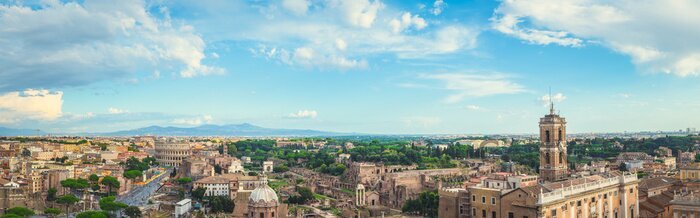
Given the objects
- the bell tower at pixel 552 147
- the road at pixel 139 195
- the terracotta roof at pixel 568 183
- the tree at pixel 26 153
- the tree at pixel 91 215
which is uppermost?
the bell tower at pixel 552 147

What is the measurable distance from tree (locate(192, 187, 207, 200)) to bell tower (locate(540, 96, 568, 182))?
130 feet

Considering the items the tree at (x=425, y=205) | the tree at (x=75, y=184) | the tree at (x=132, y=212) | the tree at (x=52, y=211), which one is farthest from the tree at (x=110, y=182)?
the tree at (x=425, y=205)

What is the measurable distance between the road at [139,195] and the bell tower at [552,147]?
41.5 m

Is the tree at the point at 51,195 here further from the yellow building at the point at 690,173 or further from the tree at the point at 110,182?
the yellow building at the point at 690,173

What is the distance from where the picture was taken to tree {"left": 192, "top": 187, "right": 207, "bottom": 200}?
6881 cm

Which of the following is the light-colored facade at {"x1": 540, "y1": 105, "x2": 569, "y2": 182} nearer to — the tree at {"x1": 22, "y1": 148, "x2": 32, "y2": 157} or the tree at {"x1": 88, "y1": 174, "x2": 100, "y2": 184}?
the tree at {"x1": 88, "y1": 174, "x2": 100, "y2": 184}

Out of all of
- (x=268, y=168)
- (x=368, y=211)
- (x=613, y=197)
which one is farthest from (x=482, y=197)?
(x=268, y=168)

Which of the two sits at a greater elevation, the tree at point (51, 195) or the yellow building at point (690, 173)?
the yellow building at point (690, 173)

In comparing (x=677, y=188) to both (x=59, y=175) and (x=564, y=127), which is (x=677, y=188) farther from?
(x=59, y=175)

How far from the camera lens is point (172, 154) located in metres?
125

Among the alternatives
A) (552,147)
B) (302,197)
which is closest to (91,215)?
(302,197)

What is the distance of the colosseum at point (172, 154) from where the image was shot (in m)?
124

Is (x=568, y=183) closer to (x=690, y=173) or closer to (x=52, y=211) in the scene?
(x=690, y=173)

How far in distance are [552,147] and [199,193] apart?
1620 inches
